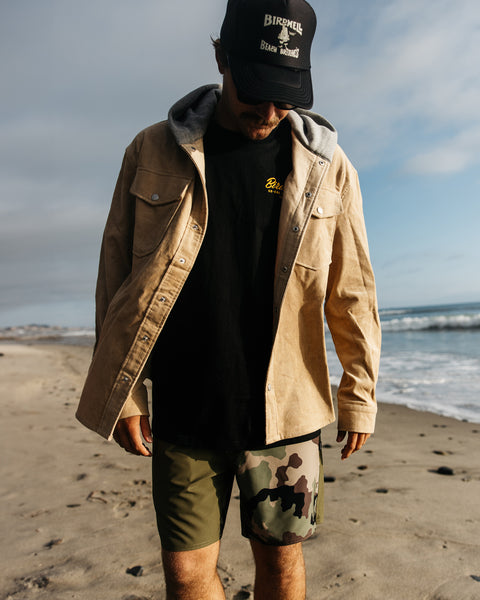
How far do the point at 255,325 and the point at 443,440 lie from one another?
4.21 metres

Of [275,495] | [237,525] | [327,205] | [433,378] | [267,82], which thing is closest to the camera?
[267,82]

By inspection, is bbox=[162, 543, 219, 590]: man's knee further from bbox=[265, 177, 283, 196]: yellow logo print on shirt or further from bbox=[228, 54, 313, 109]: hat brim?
bbox=[228, 54, 313, 109]: hat brim

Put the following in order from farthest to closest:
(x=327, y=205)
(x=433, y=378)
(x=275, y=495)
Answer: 1. (x=433, y=378)
2. (x=327, y=205)
3. (x=275, y=495)

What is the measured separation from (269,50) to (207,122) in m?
0.36

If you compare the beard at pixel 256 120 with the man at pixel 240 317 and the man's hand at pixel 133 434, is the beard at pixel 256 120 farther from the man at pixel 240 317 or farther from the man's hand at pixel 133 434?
the man's hand at pixel 133 434

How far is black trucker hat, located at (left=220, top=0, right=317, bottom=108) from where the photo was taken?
5.36ft

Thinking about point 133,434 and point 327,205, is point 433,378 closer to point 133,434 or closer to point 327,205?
point 327,205

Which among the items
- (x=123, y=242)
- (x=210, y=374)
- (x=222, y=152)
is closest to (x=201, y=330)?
(x=210, y=374)

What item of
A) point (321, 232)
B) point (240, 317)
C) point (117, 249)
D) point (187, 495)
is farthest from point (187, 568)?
point (321, 232)

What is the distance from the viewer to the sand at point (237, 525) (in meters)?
2.50

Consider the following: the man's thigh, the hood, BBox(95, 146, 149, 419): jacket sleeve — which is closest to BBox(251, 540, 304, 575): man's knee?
the man's thigh

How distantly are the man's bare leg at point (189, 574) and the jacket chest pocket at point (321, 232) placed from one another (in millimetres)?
1087

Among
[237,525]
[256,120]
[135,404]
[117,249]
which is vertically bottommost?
[237,525]

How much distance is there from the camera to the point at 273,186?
181 cm
